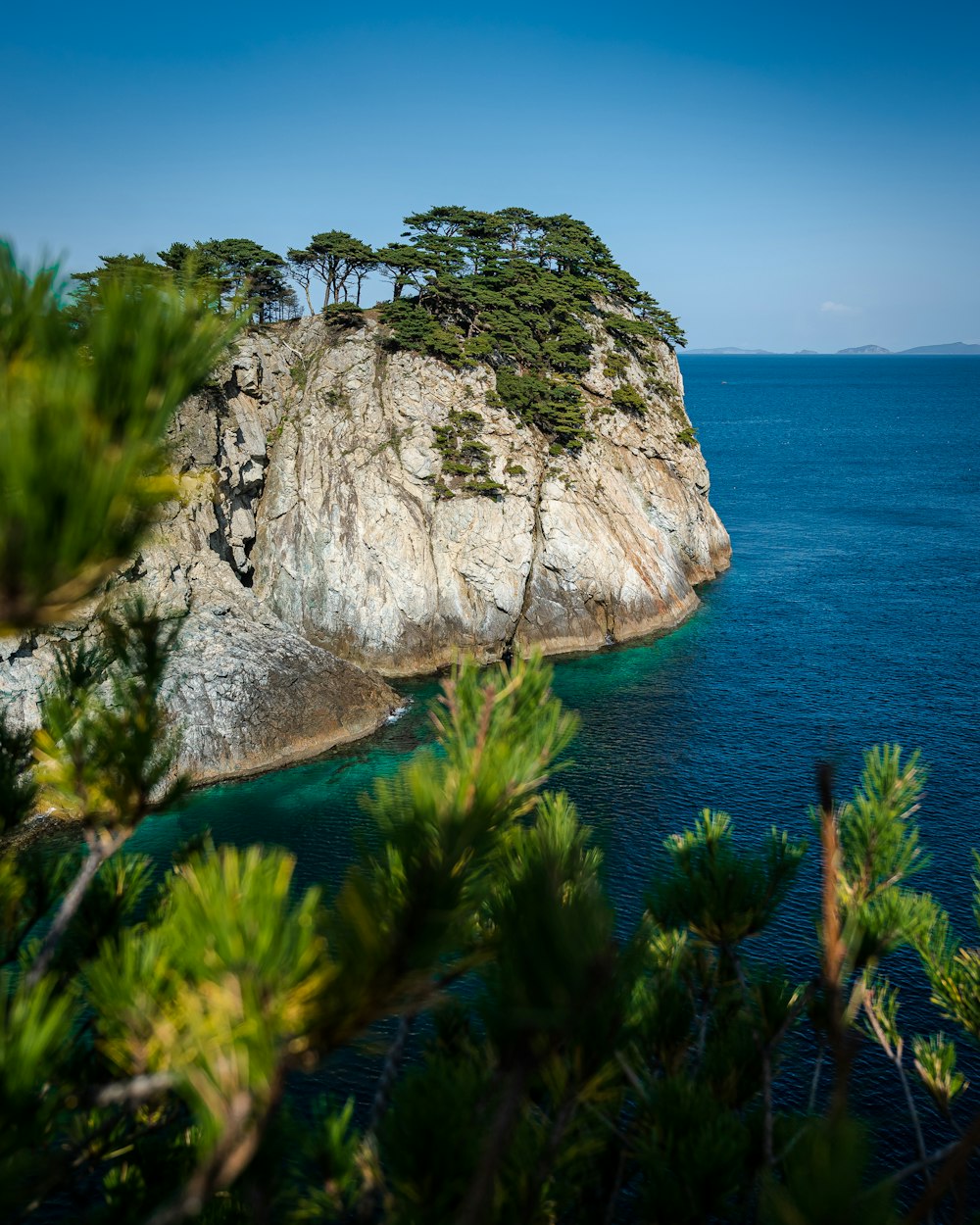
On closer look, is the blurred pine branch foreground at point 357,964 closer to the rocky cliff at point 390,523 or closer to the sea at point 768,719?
the sea at point 768,719

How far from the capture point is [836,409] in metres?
148

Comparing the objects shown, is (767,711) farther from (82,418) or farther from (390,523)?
(82,418)

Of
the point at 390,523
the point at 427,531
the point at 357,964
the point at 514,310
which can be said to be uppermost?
the point at 514,310

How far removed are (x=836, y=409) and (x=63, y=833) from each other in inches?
5811

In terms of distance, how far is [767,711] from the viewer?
3366 centimetres

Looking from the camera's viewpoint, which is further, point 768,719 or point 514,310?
point 514,310

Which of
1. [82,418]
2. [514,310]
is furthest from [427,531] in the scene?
[82,418]

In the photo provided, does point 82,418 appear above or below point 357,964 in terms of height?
above

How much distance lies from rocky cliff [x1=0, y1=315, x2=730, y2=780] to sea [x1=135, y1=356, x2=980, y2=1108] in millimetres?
3078

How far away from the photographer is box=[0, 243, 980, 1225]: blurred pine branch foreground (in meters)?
3.79

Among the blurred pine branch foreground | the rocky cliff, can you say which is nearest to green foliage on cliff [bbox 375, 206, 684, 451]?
the rocky cliff

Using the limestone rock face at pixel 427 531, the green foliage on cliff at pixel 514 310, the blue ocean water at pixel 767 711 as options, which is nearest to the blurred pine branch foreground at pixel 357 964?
the blue ocean water at pixel 767 711

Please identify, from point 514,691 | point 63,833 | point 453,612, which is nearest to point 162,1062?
point 514,691

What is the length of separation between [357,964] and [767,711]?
3147 centimetres
